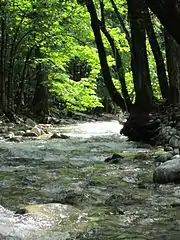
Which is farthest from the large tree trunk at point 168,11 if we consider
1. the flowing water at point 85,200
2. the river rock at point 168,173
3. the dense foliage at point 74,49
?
the dense foliage at point 74,49

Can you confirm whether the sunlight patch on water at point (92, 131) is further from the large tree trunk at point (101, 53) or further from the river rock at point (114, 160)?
the river rock at point (114, 160)

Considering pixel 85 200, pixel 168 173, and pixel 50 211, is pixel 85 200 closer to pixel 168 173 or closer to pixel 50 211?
pixel 50 211

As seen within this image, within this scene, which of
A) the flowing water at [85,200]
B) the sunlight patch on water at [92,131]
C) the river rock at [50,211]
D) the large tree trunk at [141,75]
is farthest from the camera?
the sunlight patch on water at [92,131]

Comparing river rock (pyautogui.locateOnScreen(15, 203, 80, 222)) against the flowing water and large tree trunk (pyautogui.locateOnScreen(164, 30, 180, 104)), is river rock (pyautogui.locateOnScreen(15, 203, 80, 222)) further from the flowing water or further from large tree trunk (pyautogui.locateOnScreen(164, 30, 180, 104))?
large tree trunk (pyautogui.locateOnScreen(164, 30, 180, 104))

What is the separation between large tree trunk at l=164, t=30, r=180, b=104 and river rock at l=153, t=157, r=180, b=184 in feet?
20.8

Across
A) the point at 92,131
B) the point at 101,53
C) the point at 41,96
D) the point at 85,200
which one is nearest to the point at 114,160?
the point at 85,200

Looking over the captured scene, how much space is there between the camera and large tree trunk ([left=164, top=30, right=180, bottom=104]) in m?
11.7

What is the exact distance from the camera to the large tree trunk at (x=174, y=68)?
11.7m

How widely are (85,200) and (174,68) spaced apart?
8.09 meters

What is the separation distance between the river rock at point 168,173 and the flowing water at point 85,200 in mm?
129

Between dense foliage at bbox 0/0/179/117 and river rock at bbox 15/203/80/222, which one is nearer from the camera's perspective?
river rock at bbox 15/203/80/222

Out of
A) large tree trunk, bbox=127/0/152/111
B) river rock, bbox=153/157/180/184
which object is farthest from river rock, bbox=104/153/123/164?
large tree trunk, bbox=127/0/152/111

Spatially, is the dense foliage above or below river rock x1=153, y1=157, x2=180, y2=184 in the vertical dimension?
above

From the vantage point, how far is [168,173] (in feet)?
17.6
